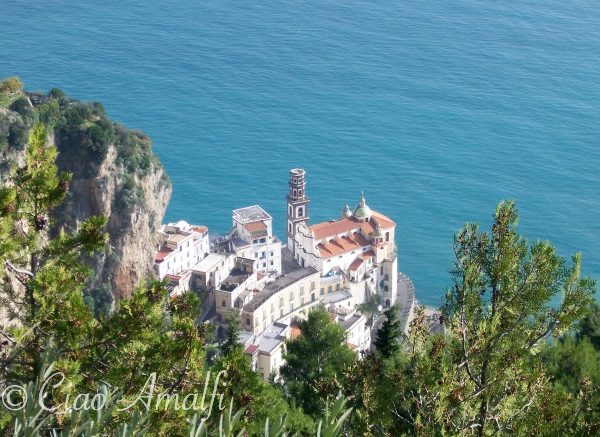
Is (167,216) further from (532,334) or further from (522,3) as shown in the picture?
(522,3)

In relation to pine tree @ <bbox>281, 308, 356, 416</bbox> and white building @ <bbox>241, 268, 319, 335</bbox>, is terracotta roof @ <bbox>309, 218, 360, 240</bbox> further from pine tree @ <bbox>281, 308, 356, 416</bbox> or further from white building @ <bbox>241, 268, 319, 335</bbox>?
pine tree @ <bbox>281, 308, 356, 416</bbox>

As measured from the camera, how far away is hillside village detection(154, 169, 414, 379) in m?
37.1

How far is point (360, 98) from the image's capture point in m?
73.8

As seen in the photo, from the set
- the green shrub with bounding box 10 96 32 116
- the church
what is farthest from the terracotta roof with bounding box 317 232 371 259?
the green shrub with bounding box 10 96 32 116

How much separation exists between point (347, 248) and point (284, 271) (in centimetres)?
303

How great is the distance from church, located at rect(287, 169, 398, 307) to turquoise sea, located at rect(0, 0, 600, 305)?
198 inches

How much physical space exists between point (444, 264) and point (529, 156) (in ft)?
55.7

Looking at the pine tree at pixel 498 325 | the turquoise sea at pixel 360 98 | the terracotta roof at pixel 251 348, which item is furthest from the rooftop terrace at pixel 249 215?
the pine tree at pixel 498 325

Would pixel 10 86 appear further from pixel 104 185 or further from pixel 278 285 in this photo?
pixel 278 285

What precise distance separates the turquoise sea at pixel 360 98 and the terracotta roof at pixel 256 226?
34.3ft

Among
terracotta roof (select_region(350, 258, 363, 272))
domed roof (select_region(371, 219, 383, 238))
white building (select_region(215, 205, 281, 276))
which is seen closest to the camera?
white building (select_region(215, 205, 281, 276))

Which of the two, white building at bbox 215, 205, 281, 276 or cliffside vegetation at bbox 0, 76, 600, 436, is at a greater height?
cliffside vegetation at bbox 0, 76, 600, 436

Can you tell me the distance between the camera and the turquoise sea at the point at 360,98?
190 ft

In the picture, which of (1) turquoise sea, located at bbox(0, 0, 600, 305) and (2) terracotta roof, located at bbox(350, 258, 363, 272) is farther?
(1) turquoise sea, located at bbox(0, 0, 600, 305)
